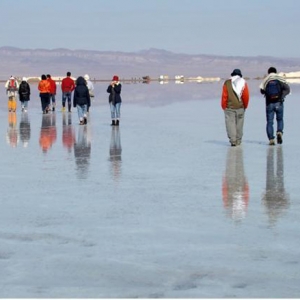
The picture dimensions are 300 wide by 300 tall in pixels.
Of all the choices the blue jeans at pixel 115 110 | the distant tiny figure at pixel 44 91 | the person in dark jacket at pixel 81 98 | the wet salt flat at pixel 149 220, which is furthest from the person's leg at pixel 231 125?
the distant tiny figure at pixel 44 91

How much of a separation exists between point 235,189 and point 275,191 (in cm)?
57

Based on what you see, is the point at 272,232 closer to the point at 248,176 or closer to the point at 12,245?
the point at 12,245

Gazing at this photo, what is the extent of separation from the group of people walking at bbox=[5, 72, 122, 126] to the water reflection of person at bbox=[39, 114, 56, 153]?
1.10 meters

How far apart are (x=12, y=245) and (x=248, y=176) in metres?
A: 6.47

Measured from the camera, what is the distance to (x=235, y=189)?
13.5 meters

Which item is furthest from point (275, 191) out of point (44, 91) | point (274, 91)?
point (44, 91)

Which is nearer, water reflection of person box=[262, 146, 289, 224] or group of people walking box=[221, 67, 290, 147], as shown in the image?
water reflection of person box=[262, 146, 289, 224]

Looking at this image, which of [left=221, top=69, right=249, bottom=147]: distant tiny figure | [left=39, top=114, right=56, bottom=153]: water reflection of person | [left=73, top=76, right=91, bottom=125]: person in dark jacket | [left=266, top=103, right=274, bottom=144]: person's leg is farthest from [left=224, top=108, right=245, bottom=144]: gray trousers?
[left=73, top=76, right=91, bottom=125]: person in dark jacket

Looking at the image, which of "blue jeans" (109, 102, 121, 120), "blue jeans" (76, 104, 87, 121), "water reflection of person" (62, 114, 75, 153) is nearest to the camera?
"water reflection of person" (62, 114, 75, 153)

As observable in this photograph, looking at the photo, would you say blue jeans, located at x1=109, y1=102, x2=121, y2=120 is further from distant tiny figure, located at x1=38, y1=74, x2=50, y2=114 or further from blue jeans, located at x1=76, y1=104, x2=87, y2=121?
distant tiny figure, located at x1=38, y1=74, x2=50, y2=114

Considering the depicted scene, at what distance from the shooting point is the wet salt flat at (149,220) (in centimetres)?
769

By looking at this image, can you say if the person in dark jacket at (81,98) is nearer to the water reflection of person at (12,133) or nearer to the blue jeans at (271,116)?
the water reflection of person at (12,133)

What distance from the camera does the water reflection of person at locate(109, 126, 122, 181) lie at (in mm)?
15891

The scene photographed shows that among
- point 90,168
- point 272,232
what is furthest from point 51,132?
point 272,232
